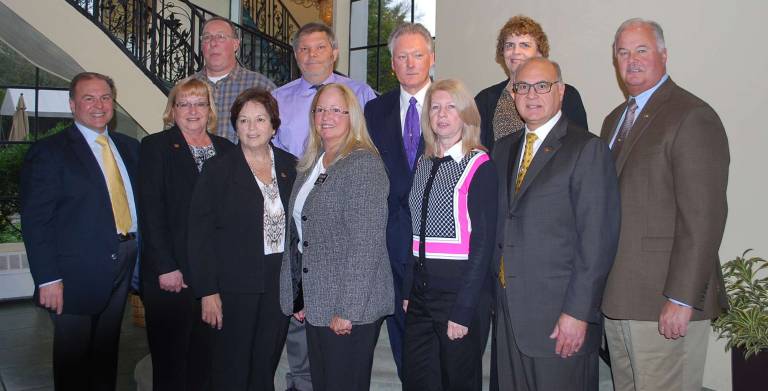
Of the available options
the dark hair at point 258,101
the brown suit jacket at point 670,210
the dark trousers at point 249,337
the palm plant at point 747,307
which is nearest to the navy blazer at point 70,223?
the dark trousers at point 249,337

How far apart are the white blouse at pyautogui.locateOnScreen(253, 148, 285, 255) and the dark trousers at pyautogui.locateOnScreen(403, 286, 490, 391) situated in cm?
65

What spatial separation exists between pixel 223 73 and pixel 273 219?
4.11 feet

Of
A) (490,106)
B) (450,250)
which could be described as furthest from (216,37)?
(450,250)

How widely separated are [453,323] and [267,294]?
0.86m

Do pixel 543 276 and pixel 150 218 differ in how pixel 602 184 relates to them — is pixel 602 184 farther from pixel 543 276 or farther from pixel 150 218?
pixel 150 218

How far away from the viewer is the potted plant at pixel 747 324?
3.12m

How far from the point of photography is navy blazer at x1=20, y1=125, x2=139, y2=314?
2.87 m

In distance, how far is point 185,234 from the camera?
2.88 metres

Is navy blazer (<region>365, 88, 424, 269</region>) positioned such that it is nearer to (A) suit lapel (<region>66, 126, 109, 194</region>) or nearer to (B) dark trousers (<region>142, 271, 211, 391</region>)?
(B) dark trousers (<region>142, 271, 211, 391</region>)

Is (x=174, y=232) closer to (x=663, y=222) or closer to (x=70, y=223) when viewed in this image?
(x=70, y=223)

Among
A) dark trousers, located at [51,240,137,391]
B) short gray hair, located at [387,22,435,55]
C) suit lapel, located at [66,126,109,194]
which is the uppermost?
short gray hair, located at [387,22,435,55]

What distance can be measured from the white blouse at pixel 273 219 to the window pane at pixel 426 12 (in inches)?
226

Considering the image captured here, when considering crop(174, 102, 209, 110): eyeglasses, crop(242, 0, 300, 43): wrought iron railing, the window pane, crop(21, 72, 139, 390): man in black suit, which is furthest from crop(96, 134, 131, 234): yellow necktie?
crop(242, 0, 300, 43): wrought iron railing

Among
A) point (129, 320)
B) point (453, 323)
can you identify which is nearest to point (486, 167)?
point (453, 323)
